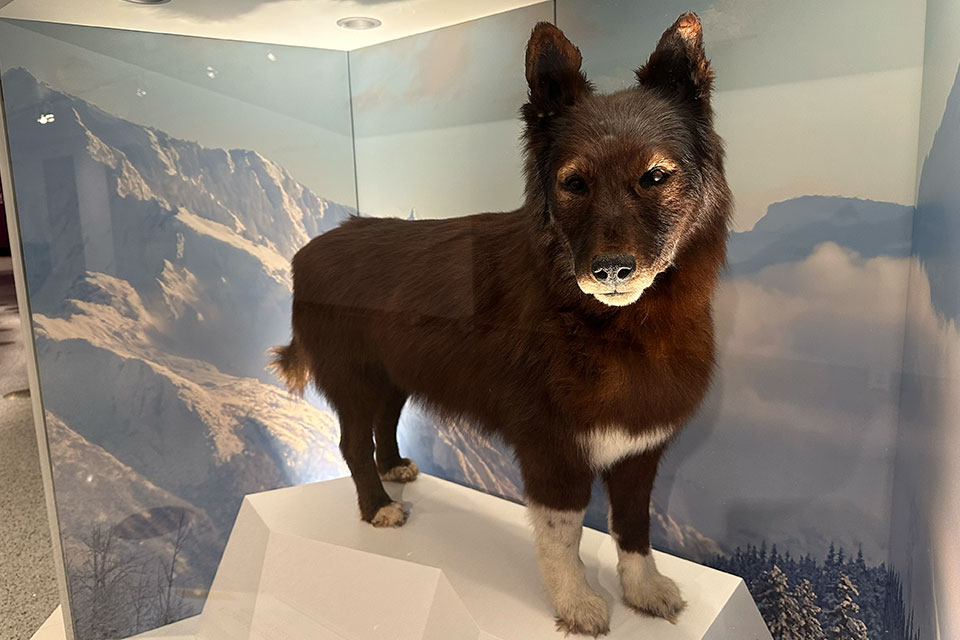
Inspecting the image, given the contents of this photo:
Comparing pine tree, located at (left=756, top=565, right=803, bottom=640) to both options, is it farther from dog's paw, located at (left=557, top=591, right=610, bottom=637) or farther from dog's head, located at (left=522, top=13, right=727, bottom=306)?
dog's head, located at (left=522, top=13, right=727, bottom=306)

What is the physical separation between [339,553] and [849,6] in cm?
167

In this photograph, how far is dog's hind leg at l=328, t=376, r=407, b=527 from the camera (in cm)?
185

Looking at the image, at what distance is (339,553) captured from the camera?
70.2 inches

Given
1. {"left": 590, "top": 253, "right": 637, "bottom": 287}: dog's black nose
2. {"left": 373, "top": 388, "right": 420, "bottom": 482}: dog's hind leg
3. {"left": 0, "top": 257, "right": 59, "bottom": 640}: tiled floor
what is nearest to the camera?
{"left": 590, "top": 253, "right": 637, "bottom": 287}: dog's black nose

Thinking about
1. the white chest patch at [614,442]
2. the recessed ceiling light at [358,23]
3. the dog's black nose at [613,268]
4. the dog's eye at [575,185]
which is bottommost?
the white chest patch at [614,442]

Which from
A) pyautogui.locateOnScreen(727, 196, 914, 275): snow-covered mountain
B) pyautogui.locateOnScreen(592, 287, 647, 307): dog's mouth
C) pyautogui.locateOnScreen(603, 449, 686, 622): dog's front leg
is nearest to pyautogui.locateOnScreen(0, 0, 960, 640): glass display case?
pyautogui.locateOnScreen(727, 196, 914, 275): snow-covered mountain

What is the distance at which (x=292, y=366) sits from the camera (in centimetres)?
186

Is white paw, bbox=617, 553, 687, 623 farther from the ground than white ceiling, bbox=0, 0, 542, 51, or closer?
closer

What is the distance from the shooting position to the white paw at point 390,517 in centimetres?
186

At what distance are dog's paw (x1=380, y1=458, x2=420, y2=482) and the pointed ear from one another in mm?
1273

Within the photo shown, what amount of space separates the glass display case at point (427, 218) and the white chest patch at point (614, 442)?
0.53 feet

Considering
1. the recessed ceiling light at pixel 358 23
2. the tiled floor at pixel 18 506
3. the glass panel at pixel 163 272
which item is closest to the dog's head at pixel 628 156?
the recessed ceiling light at pixel 358 23

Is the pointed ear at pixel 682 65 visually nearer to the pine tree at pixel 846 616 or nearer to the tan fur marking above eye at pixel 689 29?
the tan fur marking above eye at pixel 689 29

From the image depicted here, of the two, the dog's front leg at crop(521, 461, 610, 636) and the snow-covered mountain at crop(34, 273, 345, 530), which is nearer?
the dog's front leg at crop(521, 461, 610, 636)
